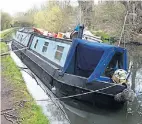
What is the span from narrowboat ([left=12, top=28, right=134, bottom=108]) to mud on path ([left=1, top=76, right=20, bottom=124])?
5.26ft

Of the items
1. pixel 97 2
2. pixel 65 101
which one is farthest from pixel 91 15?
pixel 65 101

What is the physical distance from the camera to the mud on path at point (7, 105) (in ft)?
19.8

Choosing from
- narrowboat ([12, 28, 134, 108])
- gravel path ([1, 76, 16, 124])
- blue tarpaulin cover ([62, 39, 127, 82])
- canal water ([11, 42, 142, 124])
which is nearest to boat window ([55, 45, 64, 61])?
narrowboat ([12, 28, 134, 108])

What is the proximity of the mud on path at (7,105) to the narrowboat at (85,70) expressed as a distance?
63.2 inches

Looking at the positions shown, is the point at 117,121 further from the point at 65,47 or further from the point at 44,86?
the point at 44,86

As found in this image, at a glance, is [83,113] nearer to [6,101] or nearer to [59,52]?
[6,101]

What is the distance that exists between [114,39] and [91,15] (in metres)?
4.88

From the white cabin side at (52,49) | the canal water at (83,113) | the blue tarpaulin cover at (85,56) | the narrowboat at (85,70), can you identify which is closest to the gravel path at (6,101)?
the canal water at (83,113)

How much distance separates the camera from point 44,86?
36.5 feet

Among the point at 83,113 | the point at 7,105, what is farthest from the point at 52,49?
the point at 7,105

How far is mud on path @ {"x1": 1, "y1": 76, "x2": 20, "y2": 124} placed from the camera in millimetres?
6029

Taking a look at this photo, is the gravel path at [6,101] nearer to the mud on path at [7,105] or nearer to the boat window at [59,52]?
the mud on path at [7,105]

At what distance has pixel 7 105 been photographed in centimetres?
698

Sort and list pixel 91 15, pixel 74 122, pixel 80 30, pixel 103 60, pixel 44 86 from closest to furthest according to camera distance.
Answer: pixel 74 122
pixel 103 60
pixel 80 30
pixel 44 86
pixel 91 15
